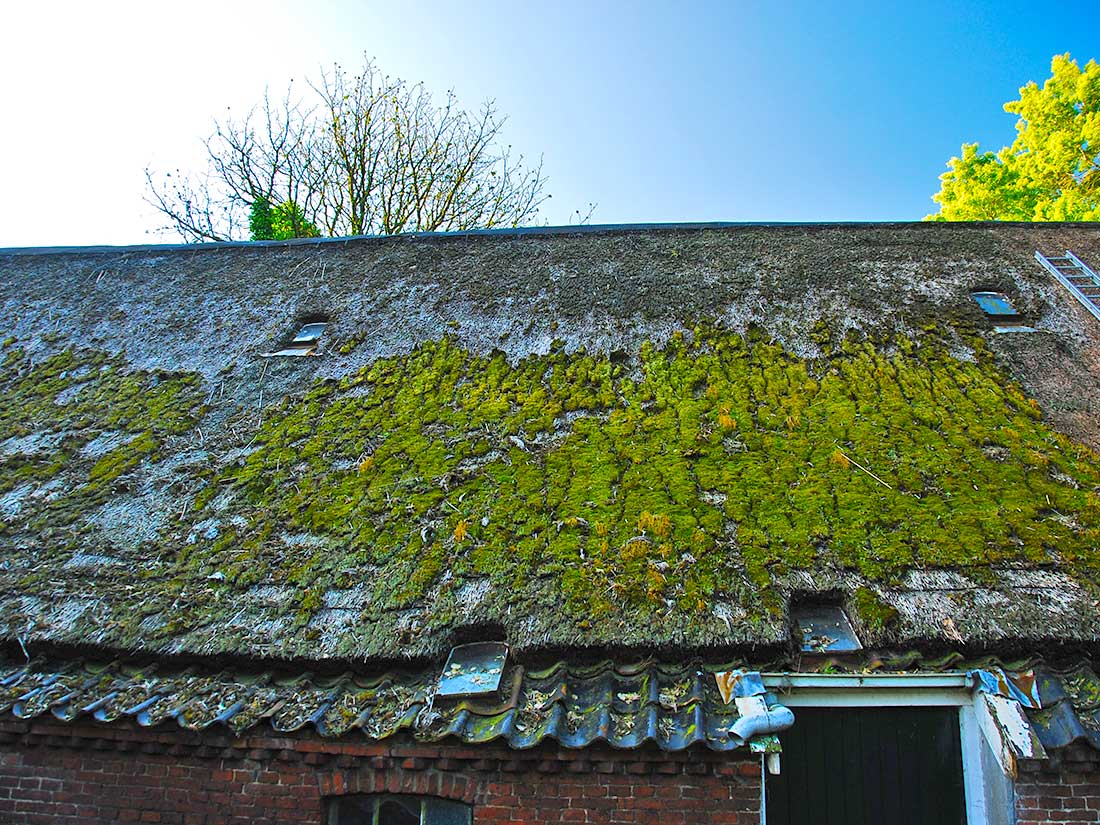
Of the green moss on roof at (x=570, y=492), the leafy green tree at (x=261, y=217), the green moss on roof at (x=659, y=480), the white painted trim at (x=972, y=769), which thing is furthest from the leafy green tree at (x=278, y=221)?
the white painted trim at (x=972, y=769)

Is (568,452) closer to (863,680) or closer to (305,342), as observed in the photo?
(863,680)

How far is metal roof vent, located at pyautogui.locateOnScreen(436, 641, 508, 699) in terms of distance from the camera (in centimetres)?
333

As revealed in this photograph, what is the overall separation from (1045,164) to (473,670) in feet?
61.9

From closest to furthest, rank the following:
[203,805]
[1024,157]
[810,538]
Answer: [203,805] → [810,538] → [1024,157]

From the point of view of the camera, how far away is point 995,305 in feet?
21.4

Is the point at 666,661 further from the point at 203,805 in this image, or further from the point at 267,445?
the point at 267,445

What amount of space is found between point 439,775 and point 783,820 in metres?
2.00

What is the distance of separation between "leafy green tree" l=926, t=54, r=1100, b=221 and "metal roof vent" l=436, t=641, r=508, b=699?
16246mm

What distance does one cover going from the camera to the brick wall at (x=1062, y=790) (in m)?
3.13

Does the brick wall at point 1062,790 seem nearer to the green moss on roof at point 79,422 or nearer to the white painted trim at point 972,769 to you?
the white painted trim at point 972,769

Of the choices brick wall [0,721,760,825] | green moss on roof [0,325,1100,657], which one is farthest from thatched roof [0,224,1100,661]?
brick wall [0,721,760,825]

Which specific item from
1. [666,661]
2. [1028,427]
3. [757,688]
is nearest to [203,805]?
[666,661]

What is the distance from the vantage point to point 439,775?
3.31 metres

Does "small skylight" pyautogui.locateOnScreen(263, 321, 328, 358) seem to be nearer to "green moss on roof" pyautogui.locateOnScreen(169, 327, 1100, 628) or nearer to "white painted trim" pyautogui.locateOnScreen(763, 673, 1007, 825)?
"green moss on roof" pyautogui.locateOnScreen(169, 327, 1100, 628)
